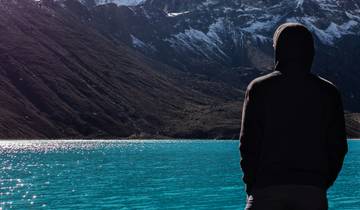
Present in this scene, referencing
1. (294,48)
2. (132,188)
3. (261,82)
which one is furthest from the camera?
(132,188)

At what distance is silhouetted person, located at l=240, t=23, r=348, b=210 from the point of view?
319 inches

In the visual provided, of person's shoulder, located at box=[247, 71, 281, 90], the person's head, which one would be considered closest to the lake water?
the person's head

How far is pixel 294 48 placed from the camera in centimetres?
875

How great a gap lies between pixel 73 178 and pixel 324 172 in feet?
247

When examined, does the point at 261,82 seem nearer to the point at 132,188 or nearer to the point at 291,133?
the point at 291,133

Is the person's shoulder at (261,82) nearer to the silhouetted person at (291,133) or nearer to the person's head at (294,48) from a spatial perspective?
the silhouetted person at (291,133)

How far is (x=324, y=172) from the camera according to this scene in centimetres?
837

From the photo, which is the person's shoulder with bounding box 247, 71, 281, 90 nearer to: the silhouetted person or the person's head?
the silhouetted person

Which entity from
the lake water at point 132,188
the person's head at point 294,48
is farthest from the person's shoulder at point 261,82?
the lake water at point 132,188

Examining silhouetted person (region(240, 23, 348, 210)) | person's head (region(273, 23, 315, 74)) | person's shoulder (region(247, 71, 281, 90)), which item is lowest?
silhouetted person (region(240, 23, 348, 210))

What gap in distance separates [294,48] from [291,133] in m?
1.23

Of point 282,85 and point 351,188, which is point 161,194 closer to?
point 351,188

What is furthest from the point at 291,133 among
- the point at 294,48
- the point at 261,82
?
the point at 294,48

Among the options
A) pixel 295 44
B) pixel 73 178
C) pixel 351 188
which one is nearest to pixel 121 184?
pixel 73 178
